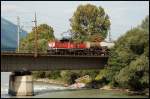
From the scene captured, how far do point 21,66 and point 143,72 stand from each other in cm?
1900

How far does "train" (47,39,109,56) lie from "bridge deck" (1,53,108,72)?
20.1ft

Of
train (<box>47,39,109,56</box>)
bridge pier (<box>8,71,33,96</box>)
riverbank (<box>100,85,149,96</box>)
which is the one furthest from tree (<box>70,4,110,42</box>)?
bridge pier (<box>8,71,33,96</box>)

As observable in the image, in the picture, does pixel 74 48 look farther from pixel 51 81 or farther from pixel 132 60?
pixel 51 81

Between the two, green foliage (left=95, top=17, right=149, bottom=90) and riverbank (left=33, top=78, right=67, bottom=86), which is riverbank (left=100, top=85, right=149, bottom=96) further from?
riverbank (left=33, top=78, right=67, bottom=86)

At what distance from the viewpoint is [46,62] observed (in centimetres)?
7956

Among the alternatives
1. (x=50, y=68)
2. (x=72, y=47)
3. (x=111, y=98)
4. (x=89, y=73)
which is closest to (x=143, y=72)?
(x=111, y=98)

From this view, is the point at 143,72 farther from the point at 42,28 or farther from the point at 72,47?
the point at 42,28

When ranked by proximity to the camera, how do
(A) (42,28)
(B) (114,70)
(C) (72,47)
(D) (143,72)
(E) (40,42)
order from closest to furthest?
(D) (143,72) → (B) (114,70) → (C) (72,47) → (E) (40,42) → (A) (42,28)

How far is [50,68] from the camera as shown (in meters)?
80.4

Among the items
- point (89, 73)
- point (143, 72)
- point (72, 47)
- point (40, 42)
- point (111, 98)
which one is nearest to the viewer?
point (111, 98)

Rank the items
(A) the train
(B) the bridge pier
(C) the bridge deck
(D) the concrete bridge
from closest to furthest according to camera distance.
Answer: (B) the bridge pier → (D) the concrete bridge → (C) the bridge deck → (A) the train

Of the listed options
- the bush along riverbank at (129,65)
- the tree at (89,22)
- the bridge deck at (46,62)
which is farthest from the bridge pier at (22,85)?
the tree at (89,22)

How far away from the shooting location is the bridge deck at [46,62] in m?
75.2

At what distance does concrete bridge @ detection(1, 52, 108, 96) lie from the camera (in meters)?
74.6
